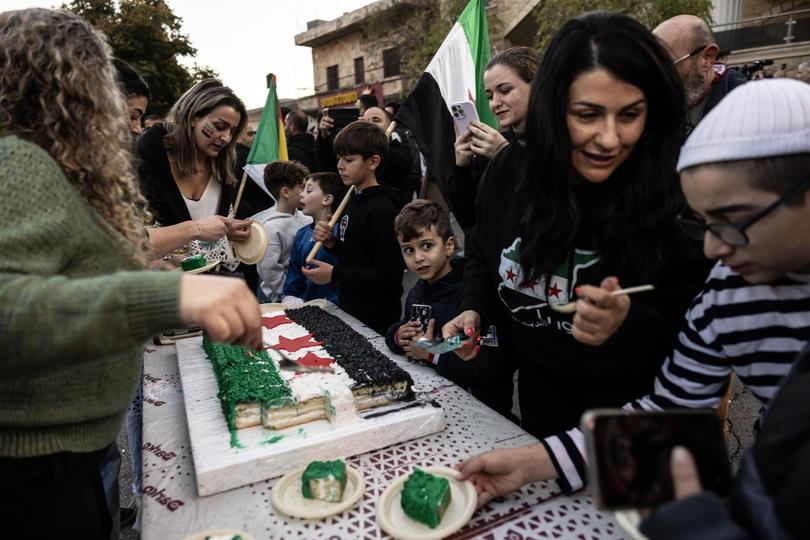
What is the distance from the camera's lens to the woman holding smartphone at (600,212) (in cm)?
135

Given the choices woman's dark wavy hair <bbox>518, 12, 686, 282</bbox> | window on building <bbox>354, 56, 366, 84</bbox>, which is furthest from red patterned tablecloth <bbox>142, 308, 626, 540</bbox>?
window on building <bbox>354, 56, 366, 84</bbox>

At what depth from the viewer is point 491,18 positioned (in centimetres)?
2108

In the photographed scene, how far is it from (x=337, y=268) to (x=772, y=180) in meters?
2.54

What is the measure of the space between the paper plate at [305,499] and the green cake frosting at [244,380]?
0.27 metres

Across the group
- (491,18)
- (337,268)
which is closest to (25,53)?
(337,268)

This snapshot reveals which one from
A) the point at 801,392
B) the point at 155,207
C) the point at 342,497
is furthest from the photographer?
the point at 155,207

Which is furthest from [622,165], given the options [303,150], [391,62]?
[391,62]

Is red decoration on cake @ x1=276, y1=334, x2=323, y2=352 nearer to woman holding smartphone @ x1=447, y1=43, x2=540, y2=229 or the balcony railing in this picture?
woman holding smartphone @ x1=447, y1=43, x2=540, y2=229

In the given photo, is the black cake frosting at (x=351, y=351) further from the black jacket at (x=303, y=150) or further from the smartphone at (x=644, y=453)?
the black jacket at (x=303, y=150)

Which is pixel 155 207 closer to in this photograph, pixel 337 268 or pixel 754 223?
pixel 337 268

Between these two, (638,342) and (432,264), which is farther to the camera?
(432,264)

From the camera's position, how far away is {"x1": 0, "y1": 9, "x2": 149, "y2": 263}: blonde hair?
3.34ft

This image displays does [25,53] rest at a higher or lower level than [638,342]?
higher

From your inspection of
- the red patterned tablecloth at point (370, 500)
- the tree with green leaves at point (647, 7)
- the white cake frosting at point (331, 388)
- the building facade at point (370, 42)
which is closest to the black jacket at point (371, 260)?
the white cake frosting at point (331, 388)
